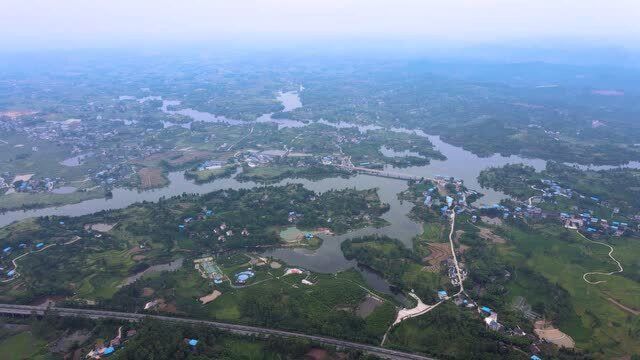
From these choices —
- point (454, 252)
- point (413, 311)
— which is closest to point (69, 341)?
point (413, 311)

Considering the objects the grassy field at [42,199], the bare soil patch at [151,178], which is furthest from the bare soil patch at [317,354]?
the grassy field at [42,199]

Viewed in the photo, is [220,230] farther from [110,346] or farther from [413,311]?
[413,311]

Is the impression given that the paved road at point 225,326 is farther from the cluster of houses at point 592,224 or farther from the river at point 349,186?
the cluster of houses at point 592,224

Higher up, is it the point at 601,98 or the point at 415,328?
the point at 601,98

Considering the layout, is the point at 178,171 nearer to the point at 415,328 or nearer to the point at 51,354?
the point at 51,354

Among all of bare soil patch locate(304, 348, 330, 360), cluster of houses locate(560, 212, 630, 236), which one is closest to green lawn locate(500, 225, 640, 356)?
cluster of houses locate(560, 212, 630, 236)

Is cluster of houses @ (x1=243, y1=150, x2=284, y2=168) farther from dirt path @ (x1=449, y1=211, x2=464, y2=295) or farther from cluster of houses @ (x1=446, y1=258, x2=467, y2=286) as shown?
cluster of houses @ (x1=446, y1=258, x2=467, y2=286)

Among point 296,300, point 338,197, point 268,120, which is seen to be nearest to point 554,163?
point 338,197
